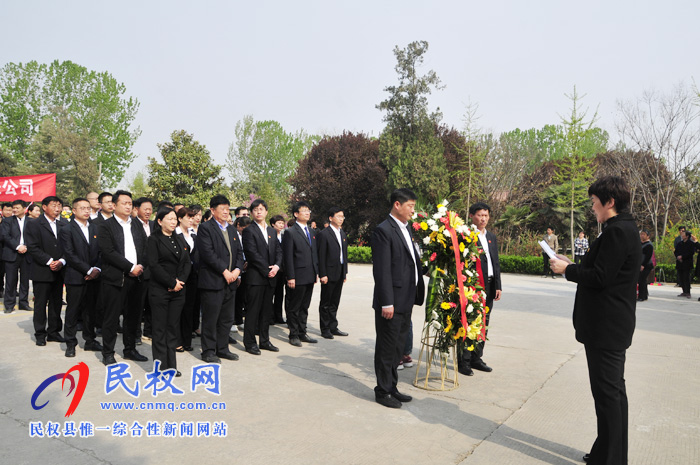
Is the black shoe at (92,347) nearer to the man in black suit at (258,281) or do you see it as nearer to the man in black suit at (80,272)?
the man in black suit at (80,272)

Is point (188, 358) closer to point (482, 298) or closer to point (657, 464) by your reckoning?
point (482, 298)

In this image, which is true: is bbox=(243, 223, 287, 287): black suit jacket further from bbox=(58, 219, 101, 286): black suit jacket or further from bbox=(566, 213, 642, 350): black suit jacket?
bbox=(566, 213, 642, 350): black suit jacket

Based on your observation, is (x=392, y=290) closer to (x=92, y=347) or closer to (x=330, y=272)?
(x=330, y=272)

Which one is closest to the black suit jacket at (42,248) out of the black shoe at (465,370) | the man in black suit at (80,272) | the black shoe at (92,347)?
the man in black suit at (80,272)

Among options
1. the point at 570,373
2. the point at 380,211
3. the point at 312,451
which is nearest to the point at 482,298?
the point at 570,373

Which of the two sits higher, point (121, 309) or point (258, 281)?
point (258, 281)

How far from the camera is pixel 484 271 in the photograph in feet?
19.0

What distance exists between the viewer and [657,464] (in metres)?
3.43

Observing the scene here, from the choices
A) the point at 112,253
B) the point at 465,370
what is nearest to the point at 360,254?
the point at 465,370

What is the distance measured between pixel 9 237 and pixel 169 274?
19.8ft

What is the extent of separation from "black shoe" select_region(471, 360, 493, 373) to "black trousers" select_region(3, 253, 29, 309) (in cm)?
815

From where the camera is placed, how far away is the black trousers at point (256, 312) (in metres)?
6.50

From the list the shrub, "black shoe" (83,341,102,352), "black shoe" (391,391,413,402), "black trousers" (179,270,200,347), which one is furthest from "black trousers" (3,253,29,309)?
the shrub

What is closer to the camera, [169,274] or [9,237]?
[169,274]
